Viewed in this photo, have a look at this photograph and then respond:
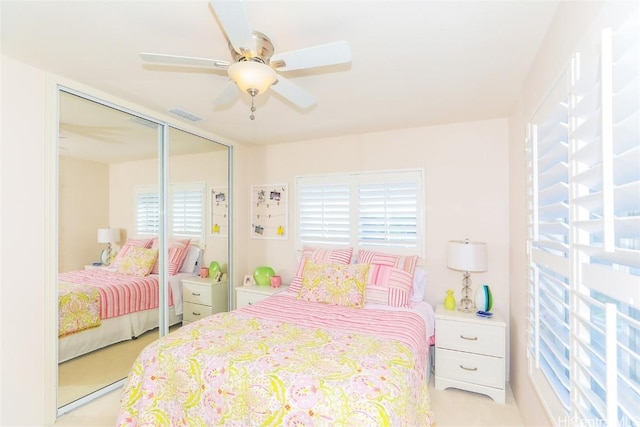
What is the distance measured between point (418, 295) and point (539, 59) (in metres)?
2.01

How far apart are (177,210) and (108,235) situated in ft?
2.08

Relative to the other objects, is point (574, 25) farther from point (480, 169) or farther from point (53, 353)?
point (53, 353)

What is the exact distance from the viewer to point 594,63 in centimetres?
99

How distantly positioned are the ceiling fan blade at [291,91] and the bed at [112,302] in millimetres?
1886

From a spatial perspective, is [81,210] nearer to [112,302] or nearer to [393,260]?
[112,302]

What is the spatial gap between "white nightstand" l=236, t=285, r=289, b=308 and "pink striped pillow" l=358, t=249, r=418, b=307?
1.12m

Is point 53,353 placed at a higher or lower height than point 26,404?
higher

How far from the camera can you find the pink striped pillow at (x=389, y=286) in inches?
105

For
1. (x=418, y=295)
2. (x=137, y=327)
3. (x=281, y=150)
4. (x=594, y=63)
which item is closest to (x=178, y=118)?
(x=281, y=150)

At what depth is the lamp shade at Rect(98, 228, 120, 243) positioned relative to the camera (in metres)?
2.48

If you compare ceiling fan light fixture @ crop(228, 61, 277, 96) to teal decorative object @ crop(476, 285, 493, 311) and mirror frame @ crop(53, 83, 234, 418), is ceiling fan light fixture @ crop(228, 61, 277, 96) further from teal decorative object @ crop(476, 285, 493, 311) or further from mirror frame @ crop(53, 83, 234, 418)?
teal decorative object @ crop(476, 285, 493, 311)

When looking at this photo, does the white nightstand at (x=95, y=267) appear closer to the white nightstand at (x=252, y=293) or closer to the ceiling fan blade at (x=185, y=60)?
the white nightstand at (x=252, y=293)

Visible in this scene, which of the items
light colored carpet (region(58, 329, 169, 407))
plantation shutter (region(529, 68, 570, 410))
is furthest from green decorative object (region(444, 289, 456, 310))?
light colored carpet (region(58, 329, 169, 407))

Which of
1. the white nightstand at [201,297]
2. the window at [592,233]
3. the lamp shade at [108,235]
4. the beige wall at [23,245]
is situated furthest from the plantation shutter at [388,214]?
the beige wall at [23,245]
